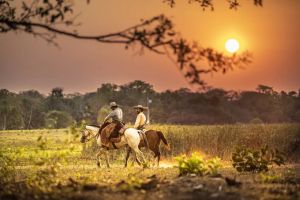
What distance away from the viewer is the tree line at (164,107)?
10288 cm

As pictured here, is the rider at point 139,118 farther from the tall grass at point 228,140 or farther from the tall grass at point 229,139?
the tall grass at point 229,139

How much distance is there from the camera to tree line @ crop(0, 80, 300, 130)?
103m

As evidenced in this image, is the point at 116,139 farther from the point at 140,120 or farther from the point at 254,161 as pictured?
the point at 254,161

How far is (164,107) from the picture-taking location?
11088 cm

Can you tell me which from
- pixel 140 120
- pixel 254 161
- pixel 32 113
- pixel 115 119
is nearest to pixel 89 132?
pixel 115 119

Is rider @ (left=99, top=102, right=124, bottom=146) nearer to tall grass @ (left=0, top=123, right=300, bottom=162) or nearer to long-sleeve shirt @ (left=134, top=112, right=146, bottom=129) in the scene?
→ long-sleeve shirt @ (left=134, top=112, right=146, bottom=129)

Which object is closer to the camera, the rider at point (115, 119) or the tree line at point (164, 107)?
the rider at point (115, 119)

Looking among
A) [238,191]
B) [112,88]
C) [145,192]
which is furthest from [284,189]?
[112,88]

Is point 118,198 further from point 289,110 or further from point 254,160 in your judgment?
point 289,110

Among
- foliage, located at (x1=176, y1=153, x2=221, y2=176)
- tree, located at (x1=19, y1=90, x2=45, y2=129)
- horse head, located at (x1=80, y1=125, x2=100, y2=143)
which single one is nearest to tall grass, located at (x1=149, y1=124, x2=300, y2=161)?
horse head, located at (x1=80, y1=125, x2=100, y2=143)

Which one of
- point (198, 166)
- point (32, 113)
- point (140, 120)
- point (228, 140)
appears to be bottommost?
point (198, 166)

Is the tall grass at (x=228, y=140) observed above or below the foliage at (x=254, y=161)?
above

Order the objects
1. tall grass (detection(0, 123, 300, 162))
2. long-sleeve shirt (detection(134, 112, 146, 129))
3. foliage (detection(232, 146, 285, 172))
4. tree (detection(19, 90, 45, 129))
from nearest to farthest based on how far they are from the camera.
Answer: foliage (detection(232, 146, 285, 172)) < long-sleeve shirt (detection(134, 112, 146, 129)) < tall grass (detection(0, 123, 300, 162)) < tree (detection(19, 90, 45, 129))

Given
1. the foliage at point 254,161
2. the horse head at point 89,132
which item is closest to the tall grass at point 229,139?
the horse head at point 89,132
